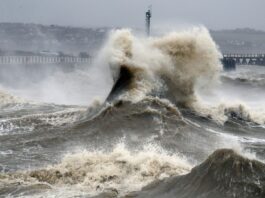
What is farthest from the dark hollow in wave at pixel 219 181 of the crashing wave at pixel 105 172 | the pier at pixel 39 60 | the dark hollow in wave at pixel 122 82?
the pier at pixel 39 60

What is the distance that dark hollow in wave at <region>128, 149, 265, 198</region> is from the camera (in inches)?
407

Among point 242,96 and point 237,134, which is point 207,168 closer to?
point 237,134

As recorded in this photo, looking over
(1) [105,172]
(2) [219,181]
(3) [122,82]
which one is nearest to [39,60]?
(3) [122,82]

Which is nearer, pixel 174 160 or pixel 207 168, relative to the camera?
pixel 207 168

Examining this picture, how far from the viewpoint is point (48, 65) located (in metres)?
68.1

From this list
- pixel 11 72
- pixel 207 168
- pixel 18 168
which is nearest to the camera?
pixel 207 168

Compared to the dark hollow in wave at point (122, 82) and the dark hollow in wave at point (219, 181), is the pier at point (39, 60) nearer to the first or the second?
the dark hollow in wave at point (122, 82)

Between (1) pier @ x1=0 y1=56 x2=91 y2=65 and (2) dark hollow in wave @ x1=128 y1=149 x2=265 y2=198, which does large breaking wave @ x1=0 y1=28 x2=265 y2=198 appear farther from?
(1) pier @ x1=0 y1=56 x2=91 y2=65

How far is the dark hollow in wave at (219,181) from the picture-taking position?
10.3 m

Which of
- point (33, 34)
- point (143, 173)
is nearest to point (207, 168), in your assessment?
point (143, 173)

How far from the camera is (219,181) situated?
10.8 m

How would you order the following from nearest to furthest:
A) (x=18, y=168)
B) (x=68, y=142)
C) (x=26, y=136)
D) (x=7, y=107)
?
1. (x=18, y=168)
2. (x=68, y=142)
3. (x=26, y=136)
4. (x=7, y=107)

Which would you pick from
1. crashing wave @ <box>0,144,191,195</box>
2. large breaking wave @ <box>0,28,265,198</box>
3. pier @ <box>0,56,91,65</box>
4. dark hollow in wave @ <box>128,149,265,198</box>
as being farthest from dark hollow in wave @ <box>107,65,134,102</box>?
pier @ <box>0,56,91,65</box>

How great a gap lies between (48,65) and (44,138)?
51963 millimetres
